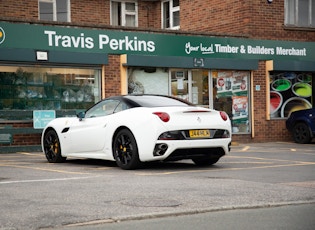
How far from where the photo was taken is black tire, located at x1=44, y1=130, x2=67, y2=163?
1270cm

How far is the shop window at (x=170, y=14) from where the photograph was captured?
25625 millimetres

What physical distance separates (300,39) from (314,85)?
1734 mm

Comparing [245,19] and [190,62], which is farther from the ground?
[245,19]

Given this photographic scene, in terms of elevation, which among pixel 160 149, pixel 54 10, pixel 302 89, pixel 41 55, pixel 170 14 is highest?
pixel 170 14

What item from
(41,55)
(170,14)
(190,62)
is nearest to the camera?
(41,55)

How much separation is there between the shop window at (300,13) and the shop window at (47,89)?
8.10m

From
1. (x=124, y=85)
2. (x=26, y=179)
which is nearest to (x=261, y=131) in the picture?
(x=124, y=85)

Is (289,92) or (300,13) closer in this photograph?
(289,92)

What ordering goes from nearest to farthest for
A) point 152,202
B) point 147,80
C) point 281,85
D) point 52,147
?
point 152,202
point 52,147
point 147,80
point 281,85

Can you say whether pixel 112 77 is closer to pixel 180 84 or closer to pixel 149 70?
pixel 149 70

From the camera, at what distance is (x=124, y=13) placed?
83.6 ft

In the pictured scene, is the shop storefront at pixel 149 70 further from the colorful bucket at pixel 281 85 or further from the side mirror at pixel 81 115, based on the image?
the side mirror at pixel 81 115

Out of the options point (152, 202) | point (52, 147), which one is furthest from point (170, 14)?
point (152, 202)

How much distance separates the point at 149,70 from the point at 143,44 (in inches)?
33.0
